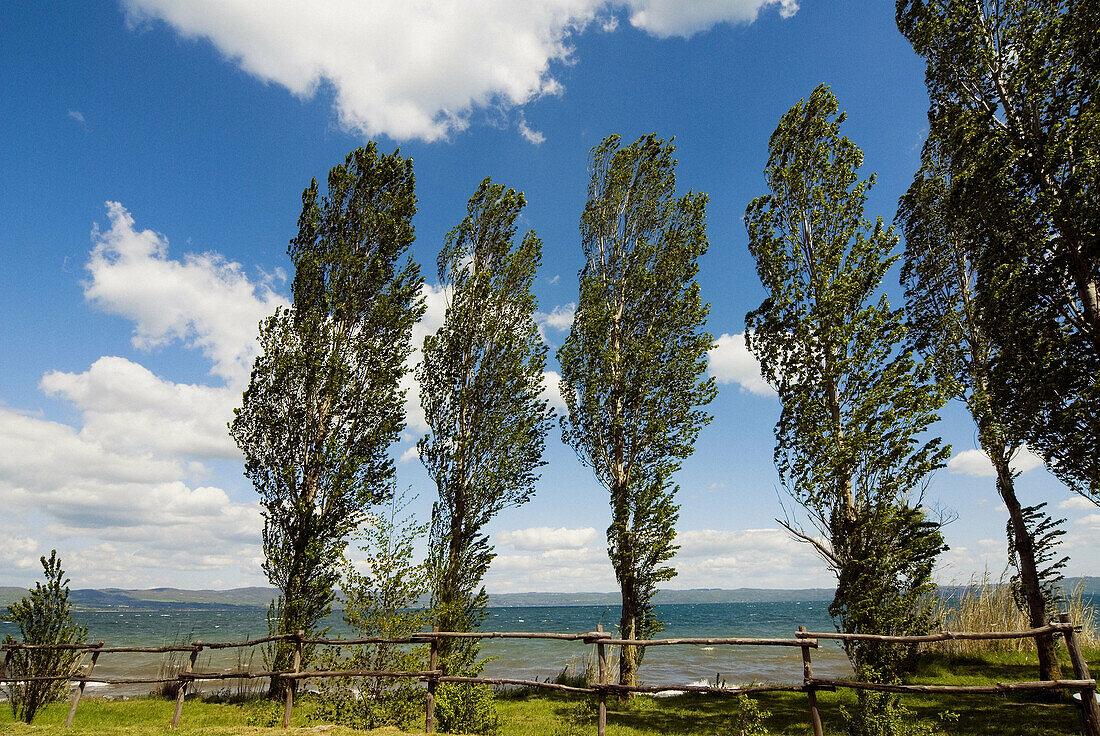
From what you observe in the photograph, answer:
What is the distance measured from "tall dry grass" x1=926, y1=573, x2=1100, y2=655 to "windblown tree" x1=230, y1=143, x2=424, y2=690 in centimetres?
1708

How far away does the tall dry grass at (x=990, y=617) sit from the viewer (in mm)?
16016

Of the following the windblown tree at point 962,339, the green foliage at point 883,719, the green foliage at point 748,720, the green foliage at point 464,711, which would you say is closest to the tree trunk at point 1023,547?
the windblown tree at point 962,339

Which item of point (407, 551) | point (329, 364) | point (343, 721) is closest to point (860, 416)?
point (407, 551)

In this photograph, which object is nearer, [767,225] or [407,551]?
[407,551]

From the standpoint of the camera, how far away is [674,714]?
1185 cm

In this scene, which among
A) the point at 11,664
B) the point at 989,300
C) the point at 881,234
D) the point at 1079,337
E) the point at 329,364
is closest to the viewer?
the point at 1079,337

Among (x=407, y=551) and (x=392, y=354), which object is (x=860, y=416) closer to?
(x=407, y=551)

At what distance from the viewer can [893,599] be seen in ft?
30.5

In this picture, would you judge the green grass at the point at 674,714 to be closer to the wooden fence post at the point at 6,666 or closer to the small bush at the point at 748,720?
the wooden fence post at the point at 6,666

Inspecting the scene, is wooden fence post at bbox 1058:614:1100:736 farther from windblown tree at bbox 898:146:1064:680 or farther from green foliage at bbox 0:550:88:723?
green foliage at bbox 0:550:88:723

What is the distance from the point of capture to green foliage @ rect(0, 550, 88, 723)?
11.7 metres

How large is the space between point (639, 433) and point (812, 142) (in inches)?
313

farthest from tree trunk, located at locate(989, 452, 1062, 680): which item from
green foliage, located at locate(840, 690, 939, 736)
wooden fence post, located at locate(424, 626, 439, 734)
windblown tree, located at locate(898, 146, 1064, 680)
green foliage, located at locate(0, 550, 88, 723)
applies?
green foliage, located at locate(0, 550, 88, 723)

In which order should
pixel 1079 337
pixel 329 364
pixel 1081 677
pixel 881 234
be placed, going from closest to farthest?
1. pixel 1081 677
2. pixel 1079 337
3. pixel 881 234
4. pixel 329 364
